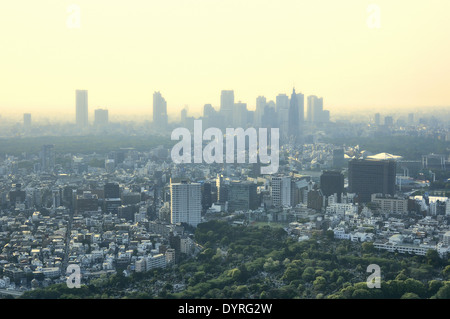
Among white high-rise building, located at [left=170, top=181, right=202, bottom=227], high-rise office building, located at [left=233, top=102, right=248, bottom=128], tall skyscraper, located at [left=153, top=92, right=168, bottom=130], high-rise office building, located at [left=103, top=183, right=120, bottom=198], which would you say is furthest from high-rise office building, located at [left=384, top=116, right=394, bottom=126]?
white high-rise building, located at [left=170, top=181, right=202, bottom=227]

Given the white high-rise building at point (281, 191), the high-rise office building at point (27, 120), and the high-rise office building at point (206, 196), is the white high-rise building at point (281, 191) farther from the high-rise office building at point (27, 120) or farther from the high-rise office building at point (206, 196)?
the high-rise office building at point (27, 120)

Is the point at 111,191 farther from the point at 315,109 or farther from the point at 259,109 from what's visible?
the point at 315,109

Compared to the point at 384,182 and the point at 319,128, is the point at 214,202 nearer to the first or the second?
the point at 384,182

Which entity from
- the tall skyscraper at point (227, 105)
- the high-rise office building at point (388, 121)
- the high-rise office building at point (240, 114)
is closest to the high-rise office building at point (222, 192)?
the tall skyscraper at point (227, 105)

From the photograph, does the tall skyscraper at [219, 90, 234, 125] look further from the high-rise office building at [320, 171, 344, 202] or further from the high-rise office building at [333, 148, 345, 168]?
the high-rise office building at [320, 171, 344, 202]

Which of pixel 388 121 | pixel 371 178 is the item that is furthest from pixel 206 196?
pixel 388 121

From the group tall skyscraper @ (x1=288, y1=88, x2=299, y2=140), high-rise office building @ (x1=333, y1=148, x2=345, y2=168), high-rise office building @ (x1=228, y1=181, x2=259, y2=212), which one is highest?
tall skyscraper @ (x1=288, y1=88, x2=299, y2=140)
